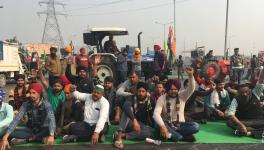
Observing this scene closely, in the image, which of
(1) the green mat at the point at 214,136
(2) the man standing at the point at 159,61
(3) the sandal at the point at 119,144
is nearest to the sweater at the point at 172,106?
(1) the green mat at the point at 214,136

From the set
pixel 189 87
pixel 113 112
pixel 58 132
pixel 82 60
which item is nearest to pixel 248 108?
pixel 189 87

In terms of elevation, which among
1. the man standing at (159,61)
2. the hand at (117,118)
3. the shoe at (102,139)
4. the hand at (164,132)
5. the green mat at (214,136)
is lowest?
the green mat at (214,136)

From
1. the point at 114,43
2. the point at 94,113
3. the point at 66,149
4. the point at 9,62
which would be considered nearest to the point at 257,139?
the point at 94,113

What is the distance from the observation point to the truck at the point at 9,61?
2069cm

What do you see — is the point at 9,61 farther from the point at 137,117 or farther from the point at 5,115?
the point at 137,117

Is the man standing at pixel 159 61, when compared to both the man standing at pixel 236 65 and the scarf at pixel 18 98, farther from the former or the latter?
the man standing at pixel 236 65

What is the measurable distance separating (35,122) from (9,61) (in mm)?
15701

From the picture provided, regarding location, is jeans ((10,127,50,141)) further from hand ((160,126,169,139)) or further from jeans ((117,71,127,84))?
jeans ((117,71,127,84))

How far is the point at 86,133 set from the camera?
21.5 ft

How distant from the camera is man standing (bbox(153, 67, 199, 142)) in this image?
253 inches

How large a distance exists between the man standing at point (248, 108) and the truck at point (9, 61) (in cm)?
1511

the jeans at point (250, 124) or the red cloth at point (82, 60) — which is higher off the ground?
the red cloth at point (82, 60)

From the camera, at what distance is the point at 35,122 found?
6559 mm

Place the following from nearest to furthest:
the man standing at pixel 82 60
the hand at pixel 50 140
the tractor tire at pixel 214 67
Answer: the hand at pixel 50 140
the man standing at pixel 82 60
the tractor tire at pixel 214 67
